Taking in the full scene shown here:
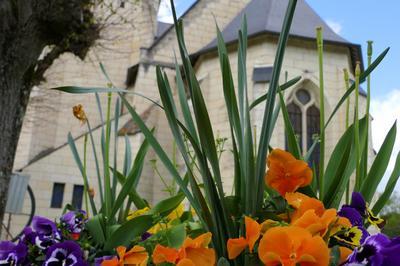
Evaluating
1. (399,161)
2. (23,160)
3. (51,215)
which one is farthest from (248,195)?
(23,160)

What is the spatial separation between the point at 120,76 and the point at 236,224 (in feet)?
53.8

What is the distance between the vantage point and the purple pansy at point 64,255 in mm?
894

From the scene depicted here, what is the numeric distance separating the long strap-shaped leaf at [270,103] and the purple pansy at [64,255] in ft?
1.36

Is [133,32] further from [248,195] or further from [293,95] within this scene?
[248,195]

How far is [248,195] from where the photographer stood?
2.55 feet

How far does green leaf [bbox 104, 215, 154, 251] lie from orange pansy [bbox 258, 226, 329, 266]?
0.42 m

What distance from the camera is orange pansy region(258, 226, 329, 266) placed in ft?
1.83

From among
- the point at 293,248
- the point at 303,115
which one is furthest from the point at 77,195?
the point at 293,248

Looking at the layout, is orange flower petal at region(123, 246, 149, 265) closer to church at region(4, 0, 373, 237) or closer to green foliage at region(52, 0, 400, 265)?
green foliage at region(52, 0, 400, 265)

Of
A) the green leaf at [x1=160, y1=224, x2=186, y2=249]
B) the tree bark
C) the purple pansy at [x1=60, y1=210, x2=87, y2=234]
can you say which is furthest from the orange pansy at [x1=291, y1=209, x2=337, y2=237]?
the tree bark

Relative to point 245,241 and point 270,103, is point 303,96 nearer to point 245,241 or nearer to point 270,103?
point 270,103

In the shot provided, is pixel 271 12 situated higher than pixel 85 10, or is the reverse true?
pixel 271 12

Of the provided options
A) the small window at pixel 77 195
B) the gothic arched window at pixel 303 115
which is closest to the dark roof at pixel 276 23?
the gothic arched window at pixel 303 115

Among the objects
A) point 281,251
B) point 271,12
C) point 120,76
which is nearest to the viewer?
point 281,251
